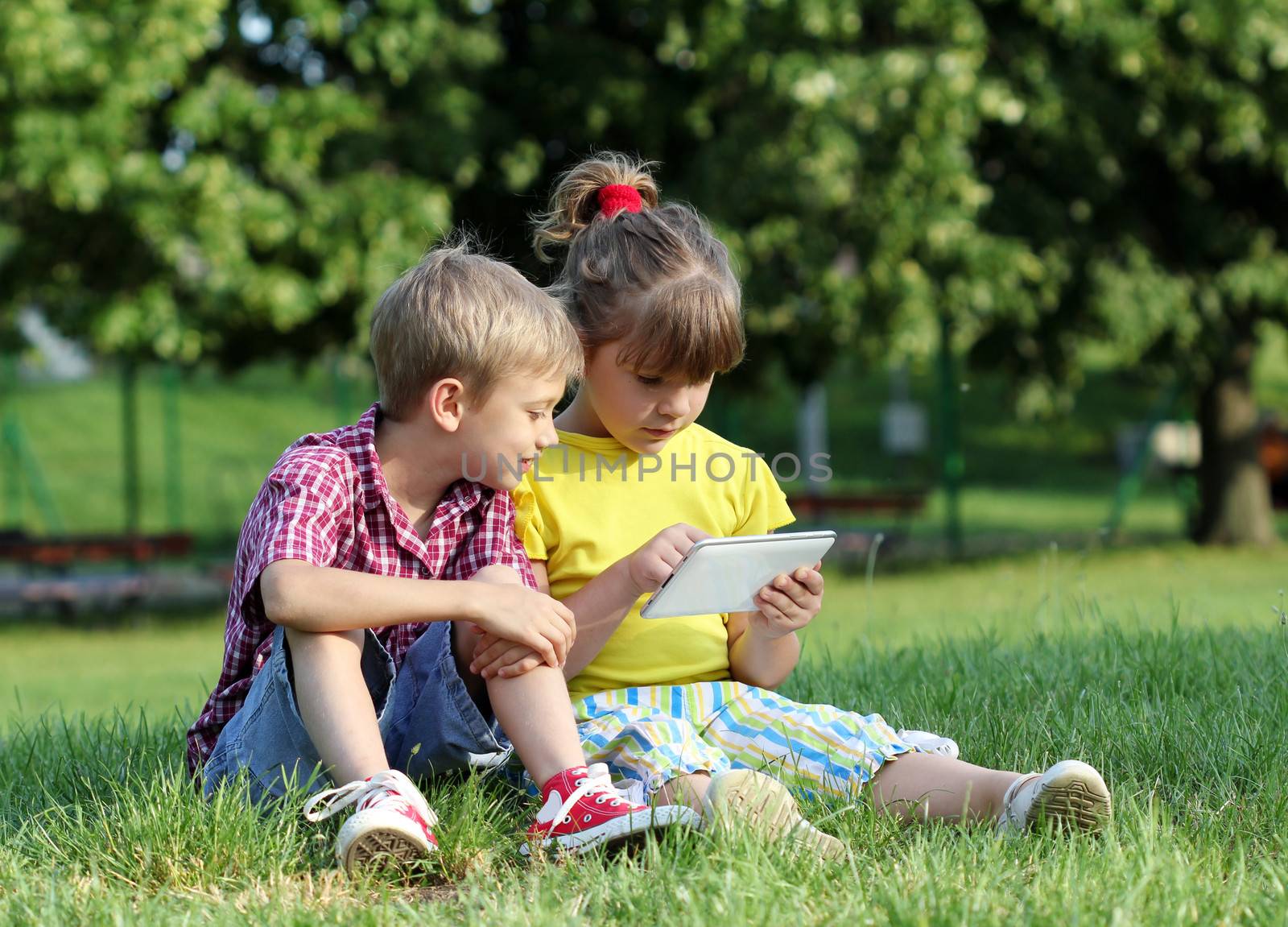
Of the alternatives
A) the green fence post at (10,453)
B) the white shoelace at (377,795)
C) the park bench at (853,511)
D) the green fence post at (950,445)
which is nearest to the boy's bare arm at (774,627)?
the white shoelace at (377,795)

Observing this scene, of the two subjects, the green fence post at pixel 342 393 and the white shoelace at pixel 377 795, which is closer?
Result: the white shoelace at pixel 377 795

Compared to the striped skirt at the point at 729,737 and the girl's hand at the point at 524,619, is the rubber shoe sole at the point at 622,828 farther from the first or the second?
the girl's hand at the point at 524,619

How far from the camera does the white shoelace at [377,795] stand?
2184 millimetres

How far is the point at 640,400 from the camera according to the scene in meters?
2.72

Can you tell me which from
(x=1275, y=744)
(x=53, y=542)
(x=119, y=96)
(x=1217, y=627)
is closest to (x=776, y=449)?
(x=53, y=542)

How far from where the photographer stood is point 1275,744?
2664mm

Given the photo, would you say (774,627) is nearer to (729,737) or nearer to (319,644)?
(729,737)

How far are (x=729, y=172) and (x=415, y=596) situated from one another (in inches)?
268

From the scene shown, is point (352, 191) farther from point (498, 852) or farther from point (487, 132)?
point (498, 852)

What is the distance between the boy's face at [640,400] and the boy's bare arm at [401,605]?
0.47 meters

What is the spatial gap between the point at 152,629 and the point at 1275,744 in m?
9.24

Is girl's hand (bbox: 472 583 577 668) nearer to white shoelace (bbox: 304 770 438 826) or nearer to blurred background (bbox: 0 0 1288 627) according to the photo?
white shoelace (bbox: 304 770 438 826)

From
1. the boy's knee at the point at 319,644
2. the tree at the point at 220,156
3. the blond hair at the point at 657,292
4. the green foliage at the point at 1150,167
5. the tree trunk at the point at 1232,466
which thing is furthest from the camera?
the tree trunk at the point at 1232,466

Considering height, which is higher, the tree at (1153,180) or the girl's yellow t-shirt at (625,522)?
the tree at (1153,180)
